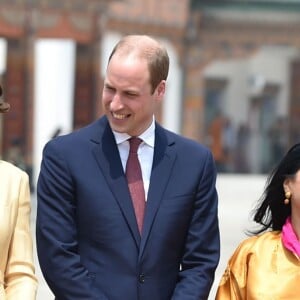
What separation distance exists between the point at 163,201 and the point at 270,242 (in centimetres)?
38

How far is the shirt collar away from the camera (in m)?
3.35

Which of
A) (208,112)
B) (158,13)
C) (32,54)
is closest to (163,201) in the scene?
(32,54)

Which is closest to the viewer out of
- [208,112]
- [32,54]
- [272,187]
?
[272,187]

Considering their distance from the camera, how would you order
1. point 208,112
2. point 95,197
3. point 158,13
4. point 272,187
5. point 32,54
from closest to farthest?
1. point 95,197
2. point 272,187
3. point 32,54
4. point 158,13
5. point 208,112

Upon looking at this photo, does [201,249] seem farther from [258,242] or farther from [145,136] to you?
[145,136]

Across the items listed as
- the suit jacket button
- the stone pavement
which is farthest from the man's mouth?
the stone pavement

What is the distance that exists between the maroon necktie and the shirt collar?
0.02 m

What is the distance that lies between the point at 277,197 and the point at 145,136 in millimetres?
486

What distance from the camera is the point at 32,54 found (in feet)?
54.5

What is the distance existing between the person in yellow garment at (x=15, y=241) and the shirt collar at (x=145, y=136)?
309 millimetres

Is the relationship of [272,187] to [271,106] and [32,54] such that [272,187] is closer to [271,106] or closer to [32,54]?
[32,54]

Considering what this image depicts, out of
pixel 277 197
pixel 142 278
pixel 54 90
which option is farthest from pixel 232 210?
pixel 142 278

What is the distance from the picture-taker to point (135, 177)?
3.36 m

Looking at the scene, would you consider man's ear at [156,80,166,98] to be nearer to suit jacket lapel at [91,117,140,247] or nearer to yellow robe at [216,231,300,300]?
suit jacket lapel at [91,117,140,247]
